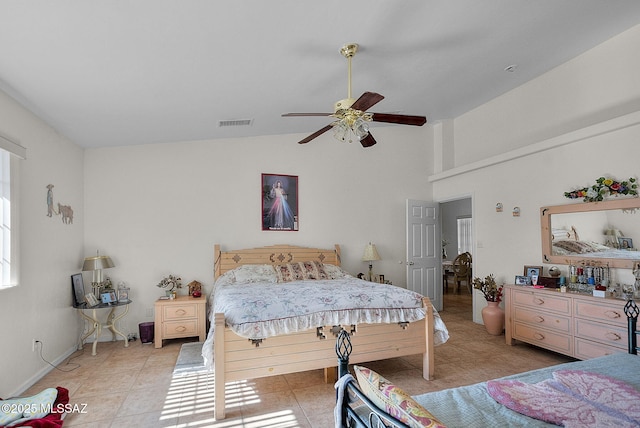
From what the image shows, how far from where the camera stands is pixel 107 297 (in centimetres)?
421

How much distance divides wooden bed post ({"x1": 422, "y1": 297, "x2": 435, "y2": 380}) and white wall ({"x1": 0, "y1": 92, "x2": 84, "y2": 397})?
3.44 m

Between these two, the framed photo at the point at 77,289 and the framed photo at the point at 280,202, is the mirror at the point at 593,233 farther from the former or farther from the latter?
the framed photo at the point at 77,289

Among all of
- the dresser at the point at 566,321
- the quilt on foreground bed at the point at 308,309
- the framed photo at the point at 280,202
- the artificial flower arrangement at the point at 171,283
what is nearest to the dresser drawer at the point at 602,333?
the dresser at the point at 566,321

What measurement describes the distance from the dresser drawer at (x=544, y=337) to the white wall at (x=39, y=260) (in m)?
5.01

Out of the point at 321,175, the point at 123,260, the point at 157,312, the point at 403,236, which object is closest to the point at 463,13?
the point at 321,175

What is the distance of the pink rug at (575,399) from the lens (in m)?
1.31

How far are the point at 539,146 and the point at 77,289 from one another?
19.1ft

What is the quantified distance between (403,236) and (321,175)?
1.79 metres

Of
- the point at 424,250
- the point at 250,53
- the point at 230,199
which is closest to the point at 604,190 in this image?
the point at 424,250

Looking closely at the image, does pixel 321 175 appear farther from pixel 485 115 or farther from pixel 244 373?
pixel 244 373

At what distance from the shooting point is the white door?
591 cm

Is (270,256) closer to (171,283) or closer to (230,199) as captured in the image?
(230,199)

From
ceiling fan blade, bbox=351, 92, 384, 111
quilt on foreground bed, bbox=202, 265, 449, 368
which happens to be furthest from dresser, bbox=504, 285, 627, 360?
ceiling fan blade, bbox=351, 92, 384, 111

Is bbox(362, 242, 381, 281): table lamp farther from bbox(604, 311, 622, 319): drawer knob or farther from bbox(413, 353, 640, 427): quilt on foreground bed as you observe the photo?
bbox(413, 353, 640, 427): quilt on foreground bed
